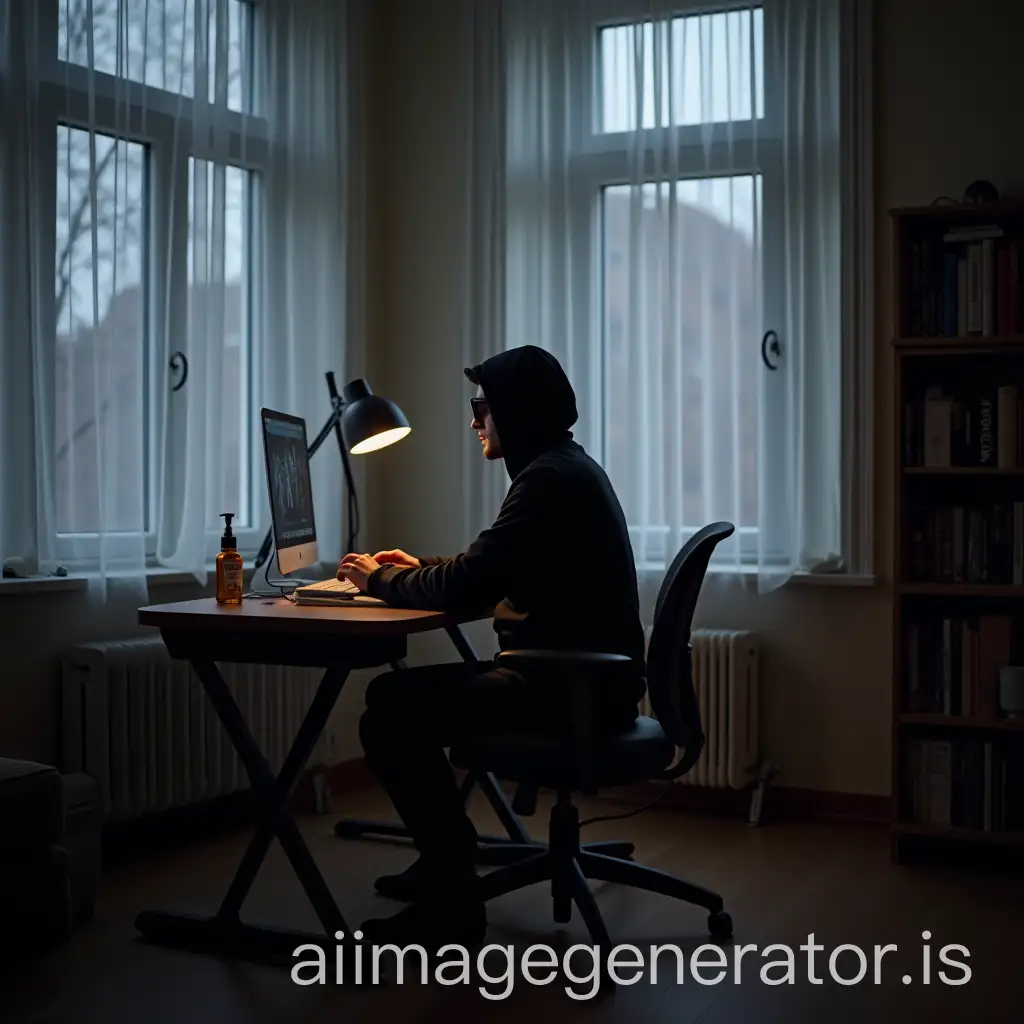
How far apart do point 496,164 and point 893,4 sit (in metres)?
1.37

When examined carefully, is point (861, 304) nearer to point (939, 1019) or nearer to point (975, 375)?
point (975, 375)

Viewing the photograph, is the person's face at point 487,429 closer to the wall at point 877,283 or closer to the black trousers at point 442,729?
the black trousers at point 442,729

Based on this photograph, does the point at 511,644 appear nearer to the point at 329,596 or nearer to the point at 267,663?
the point at 329,596

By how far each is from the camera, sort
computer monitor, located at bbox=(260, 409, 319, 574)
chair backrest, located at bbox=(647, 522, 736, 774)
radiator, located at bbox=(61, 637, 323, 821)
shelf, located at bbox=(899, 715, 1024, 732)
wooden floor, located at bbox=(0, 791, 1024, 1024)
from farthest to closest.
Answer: shelf, located at bbox=(899, 715, 1024, 732) < radiator, located at bbox=(61, 637, 323, 821) < computer monitor, located at bbox=(260, 409, 319, 574) < chair backrest, located at bbox=(647, 522, 736, 774) < wooden floor, located at bbox=(0, 791, 1024, 1024)

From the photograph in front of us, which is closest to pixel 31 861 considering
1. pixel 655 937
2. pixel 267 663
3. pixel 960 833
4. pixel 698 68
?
pixel 267 663

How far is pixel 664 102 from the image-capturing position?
4418 mm

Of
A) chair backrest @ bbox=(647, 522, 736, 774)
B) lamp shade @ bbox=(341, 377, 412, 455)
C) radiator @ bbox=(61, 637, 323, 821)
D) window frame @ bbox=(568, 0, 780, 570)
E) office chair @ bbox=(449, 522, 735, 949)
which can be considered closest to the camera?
office chair @ bbox=(449, 522, 735, 949)

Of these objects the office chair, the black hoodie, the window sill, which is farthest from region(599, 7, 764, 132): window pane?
the office chair

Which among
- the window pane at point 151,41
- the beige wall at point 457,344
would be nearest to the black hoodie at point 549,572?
the beige wall at point 457,344

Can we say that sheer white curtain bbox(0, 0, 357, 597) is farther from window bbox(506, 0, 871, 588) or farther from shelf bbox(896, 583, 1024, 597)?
shelf bbox(896, 583, 1024, 597)

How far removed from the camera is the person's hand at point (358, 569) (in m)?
3.10

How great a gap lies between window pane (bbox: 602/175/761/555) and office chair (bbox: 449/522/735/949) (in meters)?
1.32

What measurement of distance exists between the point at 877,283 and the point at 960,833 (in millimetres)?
1651

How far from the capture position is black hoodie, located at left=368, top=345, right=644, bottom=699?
9.58 feet
